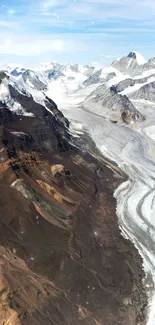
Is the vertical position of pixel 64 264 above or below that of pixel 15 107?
below

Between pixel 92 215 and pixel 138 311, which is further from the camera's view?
pixel 92 215

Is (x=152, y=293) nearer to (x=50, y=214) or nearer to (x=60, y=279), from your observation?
(x=60, y=279)

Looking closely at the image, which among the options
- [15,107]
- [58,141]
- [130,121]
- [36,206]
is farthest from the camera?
[130,121]

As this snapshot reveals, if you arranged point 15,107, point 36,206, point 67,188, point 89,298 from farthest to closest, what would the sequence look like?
point 15,107 < point 67,188 < point 36,206 < point 89,298

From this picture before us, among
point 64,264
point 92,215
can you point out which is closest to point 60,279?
point 64,264

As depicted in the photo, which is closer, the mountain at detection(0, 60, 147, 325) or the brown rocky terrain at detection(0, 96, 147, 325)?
the brown rocky terrain at detection(0, 96, 147, 325)

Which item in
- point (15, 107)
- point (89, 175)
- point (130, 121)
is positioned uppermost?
point (15, 107)

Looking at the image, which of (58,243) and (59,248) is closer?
(59,248)

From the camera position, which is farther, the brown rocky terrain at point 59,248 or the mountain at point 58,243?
the mountain at point 58,243
